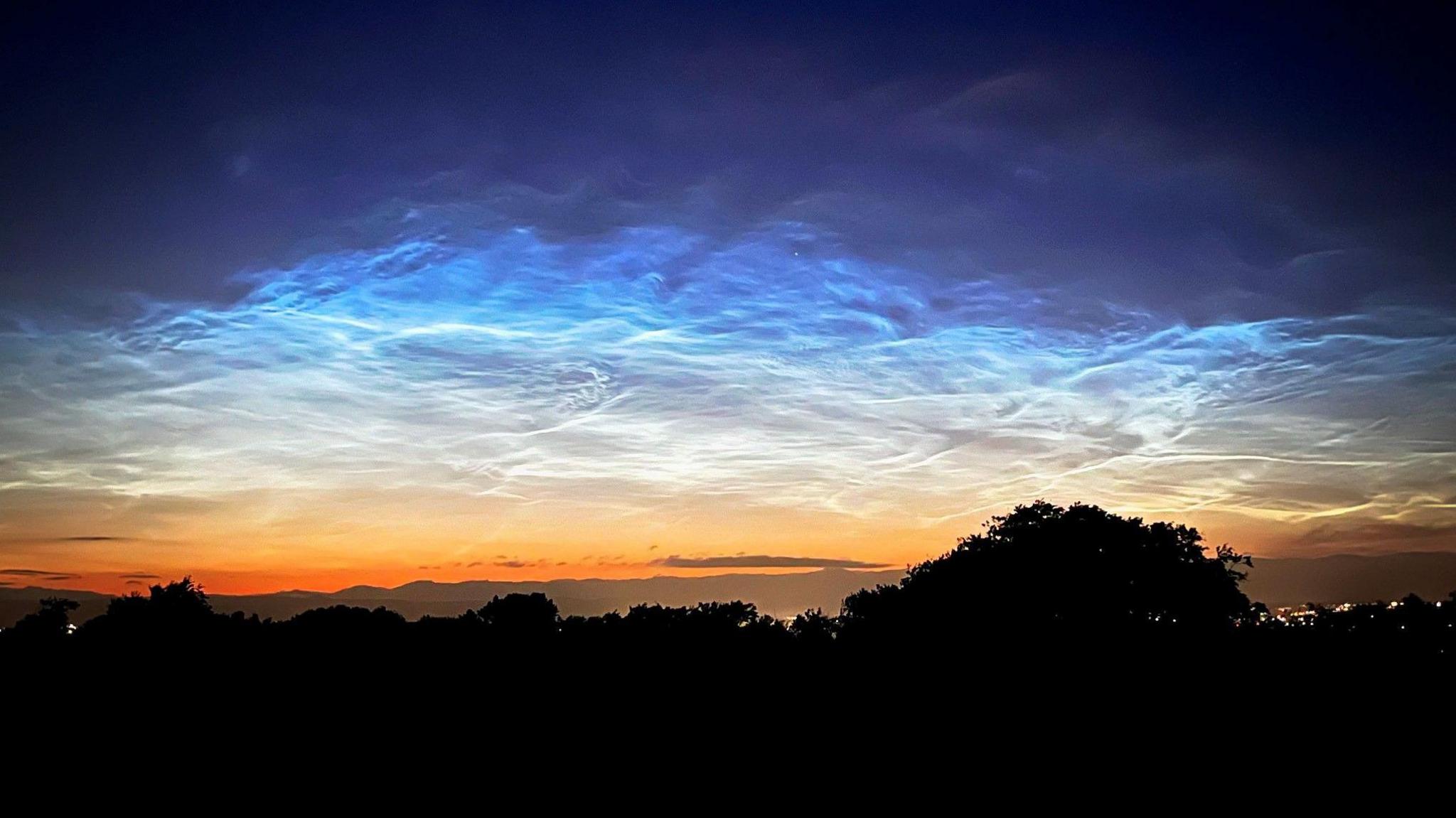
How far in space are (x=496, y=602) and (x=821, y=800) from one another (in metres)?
35.2

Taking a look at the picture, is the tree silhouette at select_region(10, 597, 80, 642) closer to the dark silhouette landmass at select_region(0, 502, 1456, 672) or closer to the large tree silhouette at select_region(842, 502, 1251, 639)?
the dark silhouette landmass at select_region(0, 502, 1456, 672)

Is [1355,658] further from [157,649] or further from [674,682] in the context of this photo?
[157,649]

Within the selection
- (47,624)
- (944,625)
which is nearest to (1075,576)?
(944,625)

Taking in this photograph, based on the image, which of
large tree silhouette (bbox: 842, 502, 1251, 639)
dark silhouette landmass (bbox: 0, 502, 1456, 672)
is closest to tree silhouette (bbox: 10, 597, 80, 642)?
dark silhouette landmass (bbox: 0, 502, 1456, 672)

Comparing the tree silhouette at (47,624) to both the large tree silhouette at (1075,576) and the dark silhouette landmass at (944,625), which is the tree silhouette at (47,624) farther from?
the large tree silhouette at (1075,576)

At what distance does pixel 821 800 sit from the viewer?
21297 mm

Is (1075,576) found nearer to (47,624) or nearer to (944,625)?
(944,625)

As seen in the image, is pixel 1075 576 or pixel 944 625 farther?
pixel 1075 576

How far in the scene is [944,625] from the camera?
119ft

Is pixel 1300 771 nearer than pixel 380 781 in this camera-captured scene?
Yes

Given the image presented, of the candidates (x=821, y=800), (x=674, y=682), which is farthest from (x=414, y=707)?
(x=821, y=800)

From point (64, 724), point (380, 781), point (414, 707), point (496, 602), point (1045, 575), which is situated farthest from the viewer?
point (496, 602)

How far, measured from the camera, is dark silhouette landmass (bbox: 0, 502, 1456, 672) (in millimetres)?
28625

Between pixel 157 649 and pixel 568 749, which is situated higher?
pixel 157 649
